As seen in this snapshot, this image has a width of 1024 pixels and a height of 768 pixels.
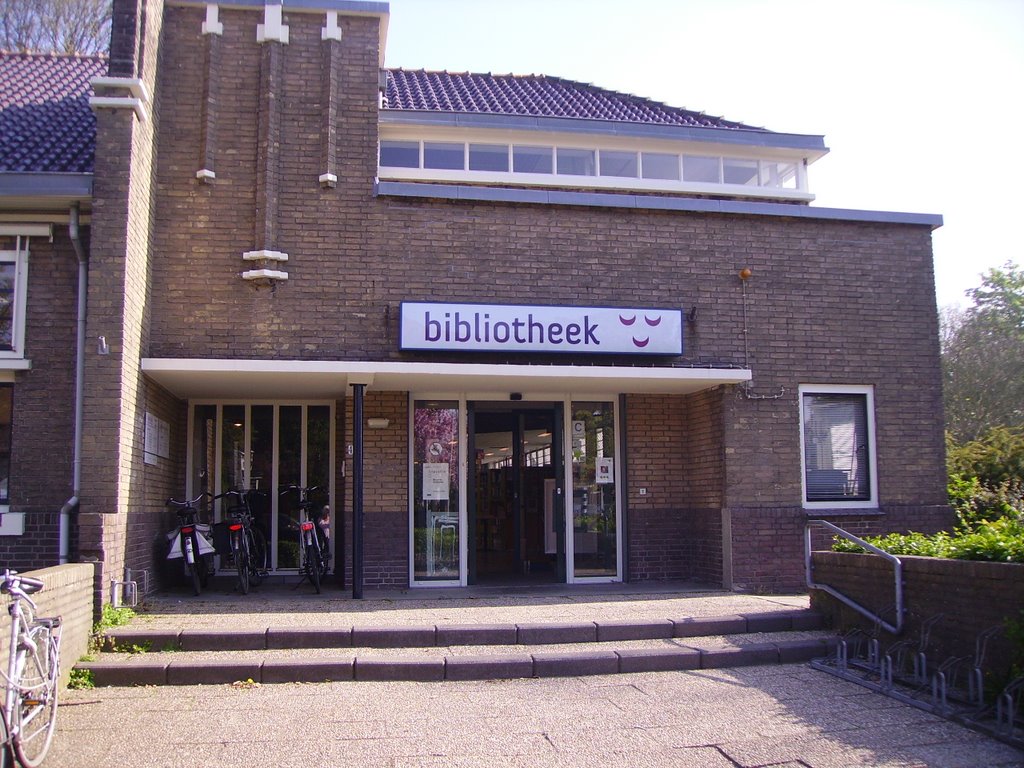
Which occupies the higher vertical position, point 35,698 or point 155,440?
point 155,440

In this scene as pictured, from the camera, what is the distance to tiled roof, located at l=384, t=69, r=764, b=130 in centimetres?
1510

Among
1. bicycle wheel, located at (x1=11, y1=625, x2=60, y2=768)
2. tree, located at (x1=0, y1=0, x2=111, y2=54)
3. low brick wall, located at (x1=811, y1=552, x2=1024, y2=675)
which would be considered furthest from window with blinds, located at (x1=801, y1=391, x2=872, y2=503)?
tree, located at (x1=0, y1=0, x2=111, y2=54)

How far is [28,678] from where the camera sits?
5.66m

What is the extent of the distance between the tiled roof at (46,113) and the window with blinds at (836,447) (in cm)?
971

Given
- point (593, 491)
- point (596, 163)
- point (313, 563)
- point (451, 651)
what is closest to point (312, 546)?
point (313, 563)

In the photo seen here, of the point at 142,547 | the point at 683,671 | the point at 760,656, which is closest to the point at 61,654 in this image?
Result: the point at 142,547

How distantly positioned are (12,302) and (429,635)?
20.3 feet

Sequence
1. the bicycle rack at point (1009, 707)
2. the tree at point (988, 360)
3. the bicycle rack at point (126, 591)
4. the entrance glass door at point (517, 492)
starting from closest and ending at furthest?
the bicycle rack at point (1009, 707) → the bicycle rack at point (126, 591) → the entrance glass door at point (517, 492) → the tree at point (988, 360)

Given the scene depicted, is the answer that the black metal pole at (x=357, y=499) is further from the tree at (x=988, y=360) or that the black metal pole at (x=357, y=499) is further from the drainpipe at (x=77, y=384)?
the tree at (x=988, y=360)

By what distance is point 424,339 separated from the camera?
1102 cm

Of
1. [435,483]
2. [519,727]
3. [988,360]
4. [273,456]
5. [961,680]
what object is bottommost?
[519,727]

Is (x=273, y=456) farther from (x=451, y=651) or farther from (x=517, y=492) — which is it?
(x=451, y=651)

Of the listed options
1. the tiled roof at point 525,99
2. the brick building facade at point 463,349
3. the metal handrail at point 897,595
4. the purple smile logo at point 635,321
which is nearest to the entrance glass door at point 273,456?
the brick building facade at point 463,349

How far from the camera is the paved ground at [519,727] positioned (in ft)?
19.1
